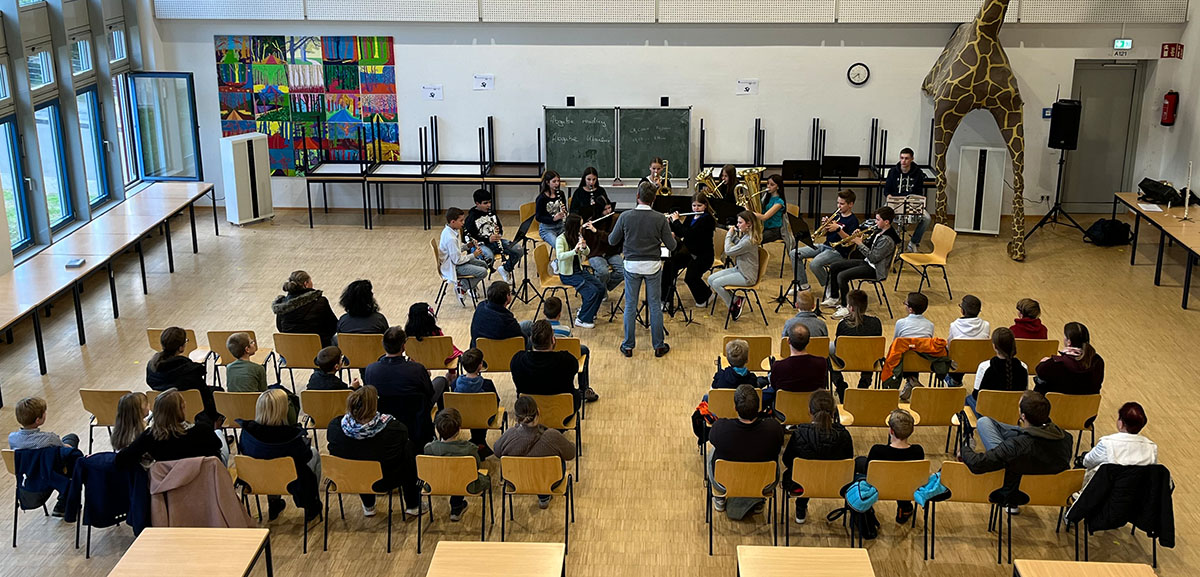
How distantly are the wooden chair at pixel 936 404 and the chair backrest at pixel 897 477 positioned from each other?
0.98m

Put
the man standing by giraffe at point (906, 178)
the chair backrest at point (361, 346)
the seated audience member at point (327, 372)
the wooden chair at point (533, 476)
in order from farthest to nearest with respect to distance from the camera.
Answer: the man standing by giraffe at point (906, 178), the chair backrest at point (361, 346), the seated audience member at point (327, 372), the wooden chair at point (533, 476)

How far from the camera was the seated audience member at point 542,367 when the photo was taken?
7.03m

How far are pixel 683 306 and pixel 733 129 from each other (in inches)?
164

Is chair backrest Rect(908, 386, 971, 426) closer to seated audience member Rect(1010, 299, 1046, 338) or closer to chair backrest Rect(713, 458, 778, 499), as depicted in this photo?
seated audience member Rect(1010, 299, 1046, 338)

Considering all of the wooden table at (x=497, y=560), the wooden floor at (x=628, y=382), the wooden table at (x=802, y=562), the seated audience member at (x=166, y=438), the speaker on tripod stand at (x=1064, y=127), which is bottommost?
the wooden floor at (x=628, y=382)

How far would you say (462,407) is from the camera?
693cm

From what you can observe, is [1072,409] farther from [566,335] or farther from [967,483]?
[566,335]

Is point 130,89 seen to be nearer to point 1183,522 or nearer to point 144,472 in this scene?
point 144,472

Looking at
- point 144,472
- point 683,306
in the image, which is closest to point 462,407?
point 144,472

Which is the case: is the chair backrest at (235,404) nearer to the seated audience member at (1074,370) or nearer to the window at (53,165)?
the seated audience member at (1074,370)

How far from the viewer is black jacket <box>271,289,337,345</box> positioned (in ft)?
26.7

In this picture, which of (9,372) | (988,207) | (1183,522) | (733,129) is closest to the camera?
(1183,522)

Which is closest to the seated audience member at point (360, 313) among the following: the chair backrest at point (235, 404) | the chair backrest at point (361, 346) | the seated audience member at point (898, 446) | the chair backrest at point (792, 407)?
the chair backrest at point (361, 346)

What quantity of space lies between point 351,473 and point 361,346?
2017 millimetres
